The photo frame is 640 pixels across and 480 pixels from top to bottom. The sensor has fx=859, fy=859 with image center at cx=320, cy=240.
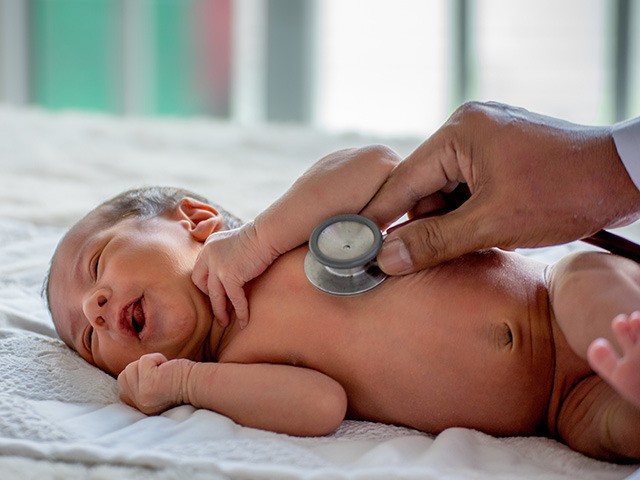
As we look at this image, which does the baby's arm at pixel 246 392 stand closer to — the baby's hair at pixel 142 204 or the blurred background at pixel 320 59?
the baby's hair at pixel 142 204

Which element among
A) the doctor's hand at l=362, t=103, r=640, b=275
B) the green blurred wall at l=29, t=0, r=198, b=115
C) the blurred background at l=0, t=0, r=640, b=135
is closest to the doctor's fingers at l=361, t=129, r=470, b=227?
the doctor's hand at l=362, t=103, r=640, b=275

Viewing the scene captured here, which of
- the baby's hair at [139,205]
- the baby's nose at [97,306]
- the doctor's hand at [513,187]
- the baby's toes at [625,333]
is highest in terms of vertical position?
the doctor's hand at [513,187]

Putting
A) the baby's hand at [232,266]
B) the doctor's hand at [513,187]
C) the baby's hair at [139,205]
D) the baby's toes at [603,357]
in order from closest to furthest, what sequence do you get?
1. the baby's toes at [603,357]
2. the doctor's hand at [513,187]
3. the baby's hand at [232,266]
4. the baby's hair at [139,205]

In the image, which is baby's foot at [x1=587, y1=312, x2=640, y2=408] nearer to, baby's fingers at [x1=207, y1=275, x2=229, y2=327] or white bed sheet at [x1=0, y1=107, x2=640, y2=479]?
white bed sheet at [x1=0, y1=107, x2=640, y2=479]

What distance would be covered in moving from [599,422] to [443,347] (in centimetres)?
19

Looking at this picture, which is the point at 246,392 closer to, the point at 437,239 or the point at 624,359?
the point at 437,239

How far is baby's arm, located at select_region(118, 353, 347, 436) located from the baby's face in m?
0.08

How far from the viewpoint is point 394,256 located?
1000mm

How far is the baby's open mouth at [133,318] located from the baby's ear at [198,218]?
0.50ft

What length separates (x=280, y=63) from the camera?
4.31m

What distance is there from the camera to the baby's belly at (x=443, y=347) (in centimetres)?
101

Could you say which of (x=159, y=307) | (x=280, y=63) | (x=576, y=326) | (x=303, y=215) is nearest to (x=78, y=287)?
(x=159, y=307)

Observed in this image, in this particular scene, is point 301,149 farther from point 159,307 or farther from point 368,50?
point 368,50

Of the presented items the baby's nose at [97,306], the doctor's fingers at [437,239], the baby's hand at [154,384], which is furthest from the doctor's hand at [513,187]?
the baby's nose at [97,306]
